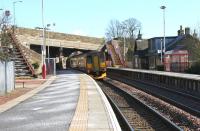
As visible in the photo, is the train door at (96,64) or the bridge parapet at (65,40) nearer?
the train door at (96,64)

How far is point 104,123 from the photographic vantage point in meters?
15.5

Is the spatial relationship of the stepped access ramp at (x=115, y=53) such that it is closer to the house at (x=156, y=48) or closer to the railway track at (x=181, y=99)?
the house at (x=156, y=48)

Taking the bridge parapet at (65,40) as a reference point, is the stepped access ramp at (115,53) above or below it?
below

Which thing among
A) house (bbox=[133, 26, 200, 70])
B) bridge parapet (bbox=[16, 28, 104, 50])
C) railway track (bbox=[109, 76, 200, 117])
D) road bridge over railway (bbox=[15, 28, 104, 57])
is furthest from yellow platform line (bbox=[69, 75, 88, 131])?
bridge parapet (bbox=[16, 28, 104, 50])

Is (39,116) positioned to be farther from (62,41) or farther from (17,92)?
(62,41)

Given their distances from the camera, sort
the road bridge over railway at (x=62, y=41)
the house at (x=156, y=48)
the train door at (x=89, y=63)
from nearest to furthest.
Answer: the train door at (x=89, y=63) → the house at (x=156, y=48) → the road bridge over railway at (x=62, y=41)

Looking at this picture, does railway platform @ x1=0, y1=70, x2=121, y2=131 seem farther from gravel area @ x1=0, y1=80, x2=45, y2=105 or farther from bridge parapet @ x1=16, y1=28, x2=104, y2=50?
bridge parapet @ x1=16, y1=28, x2=104, y2=50

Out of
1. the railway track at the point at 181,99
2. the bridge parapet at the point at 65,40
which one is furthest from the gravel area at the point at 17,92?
the bridge parapet at the point at 65,40

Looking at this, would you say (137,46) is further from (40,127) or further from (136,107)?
(40,127)

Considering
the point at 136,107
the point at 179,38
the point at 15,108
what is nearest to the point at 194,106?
the point at 136,107

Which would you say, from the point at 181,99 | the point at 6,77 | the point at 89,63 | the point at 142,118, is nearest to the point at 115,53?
the point at 89,63

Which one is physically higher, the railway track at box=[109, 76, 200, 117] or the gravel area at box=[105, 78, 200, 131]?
the railway track at box=[109, 76, 200, 117]

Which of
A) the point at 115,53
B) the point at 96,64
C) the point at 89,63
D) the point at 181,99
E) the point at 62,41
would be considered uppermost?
the point at 62,41

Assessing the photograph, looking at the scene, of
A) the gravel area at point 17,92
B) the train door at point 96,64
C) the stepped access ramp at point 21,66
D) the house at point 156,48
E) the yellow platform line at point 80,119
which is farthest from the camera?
the house at point 156,48
